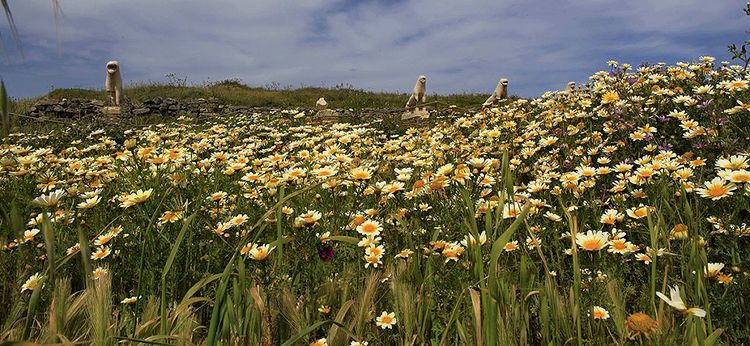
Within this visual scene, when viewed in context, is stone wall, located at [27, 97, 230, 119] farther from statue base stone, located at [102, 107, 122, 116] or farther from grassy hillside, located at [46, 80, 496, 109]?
grassy hillside, located at [46, 80, 496, 109]

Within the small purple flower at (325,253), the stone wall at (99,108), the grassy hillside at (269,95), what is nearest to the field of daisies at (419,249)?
the small purple flower at (325,253)

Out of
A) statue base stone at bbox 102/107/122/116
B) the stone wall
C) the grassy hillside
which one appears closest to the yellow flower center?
statue base stone at bbox 102/107/122/116

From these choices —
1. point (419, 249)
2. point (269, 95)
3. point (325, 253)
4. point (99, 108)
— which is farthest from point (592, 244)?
point (269, 95)

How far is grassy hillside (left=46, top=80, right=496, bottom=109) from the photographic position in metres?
26.1

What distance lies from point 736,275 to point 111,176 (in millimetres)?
3754

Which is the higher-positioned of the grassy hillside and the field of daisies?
the grassy hillside

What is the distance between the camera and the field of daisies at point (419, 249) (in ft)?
3.73

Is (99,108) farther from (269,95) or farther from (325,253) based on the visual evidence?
(325,253)

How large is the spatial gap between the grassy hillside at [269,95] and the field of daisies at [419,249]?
69.8 ft

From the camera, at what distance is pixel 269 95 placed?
2859cm

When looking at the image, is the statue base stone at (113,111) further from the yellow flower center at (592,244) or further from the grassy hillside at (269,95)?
the yellow flower center at (592,244)

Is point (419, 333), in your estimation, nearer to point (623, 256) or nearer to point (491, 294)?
point (491, 294)

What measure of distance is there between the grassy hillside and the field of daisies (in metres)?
21.3

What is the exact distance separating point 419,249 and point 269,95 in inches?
1096
